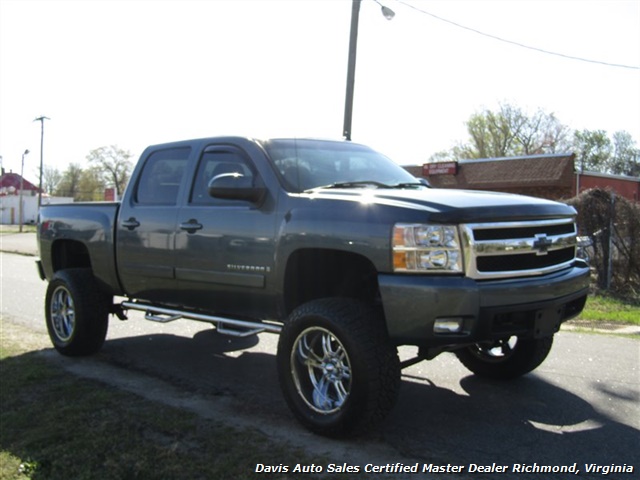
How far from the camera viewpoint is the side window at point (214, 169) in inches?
201

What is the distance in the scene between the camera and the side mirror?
462 centimetres

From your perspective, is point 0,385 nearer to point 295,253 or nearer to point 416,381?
point 295,253

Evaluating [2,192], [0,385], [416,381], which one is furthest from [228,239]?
[2,192]

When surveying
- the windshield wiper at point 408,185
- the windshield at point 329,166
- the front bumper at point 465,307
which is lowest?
the front bumper at point 465,307

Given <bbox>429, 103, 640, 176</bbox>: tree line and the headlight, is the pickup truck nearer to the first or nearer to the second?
the headlight

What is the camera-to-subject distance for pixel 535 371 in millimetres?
5652

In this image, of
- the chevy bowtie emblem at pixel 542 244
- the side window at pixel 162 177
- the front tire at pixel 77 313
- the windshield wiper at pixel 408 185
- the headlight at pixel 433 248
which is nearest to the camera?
the headlight at pixel 433 248

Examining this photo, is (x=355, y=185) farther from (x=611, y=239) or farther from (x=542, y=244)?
(x=611, y=239)

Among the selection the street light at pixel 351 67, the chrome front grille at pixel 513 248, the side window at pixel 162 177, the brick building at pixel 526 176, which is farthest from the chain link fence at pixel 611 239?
the brick building at pixel 526 176

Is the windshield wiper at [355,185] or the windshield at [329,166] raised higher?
the windshield at [329,166]

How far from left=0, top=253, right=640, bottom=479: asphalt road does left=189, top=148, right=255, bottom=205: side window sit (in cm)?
155

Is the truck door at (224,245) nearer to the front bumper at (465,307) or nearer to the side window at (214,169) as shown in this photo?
the side window at (214,169)

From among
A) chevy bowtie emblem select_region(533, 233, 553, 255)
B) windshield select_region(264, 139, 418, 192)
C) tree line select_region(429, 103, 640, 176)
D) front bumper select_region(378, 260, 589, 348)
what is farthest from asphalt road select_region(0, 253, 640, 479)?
tree line select_region(429, 103, 640, 176)

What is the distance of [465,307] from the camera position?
12.1ft
